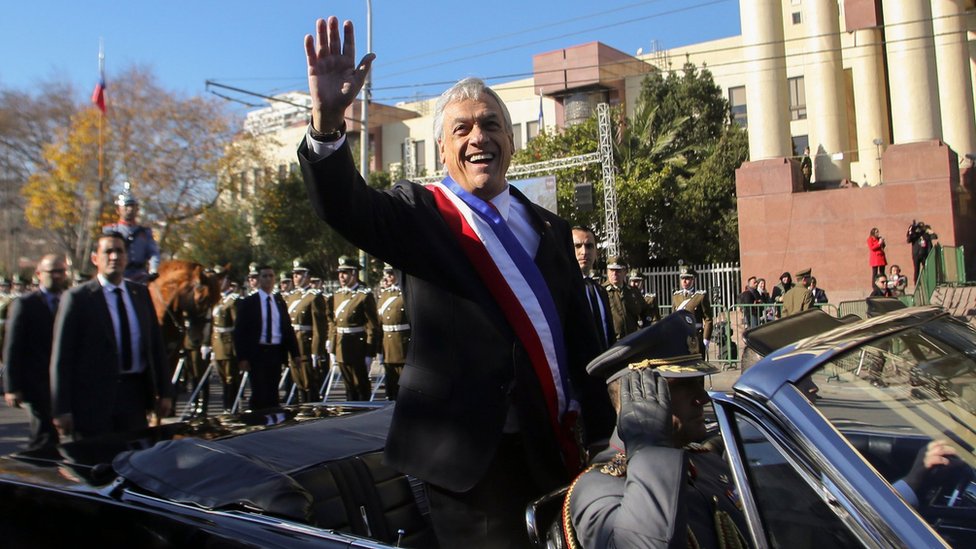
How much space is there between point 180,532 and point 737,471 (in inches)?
62.0

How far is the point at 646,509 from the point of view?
5.45 ft

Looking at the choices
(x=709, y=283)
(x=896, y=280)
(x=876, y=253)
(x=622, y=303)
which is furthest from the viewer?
(x=709, y=283)

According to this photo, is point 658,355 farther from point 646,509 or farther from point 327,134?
point 327,134

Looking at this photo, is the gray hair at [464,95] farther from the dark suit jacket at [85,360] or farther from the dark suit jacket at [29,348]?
the dark suit jacket at [29,348]

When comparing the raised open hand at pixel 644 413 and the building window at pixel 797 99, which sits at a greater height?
the building window at pixel 797 99

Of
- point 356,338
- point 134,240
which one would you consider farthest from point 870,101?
point 134,240

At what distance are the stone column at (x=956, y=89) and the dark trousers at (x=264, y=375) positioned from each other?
64.4ft

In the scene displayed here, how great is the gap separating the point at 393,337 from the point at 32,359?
4.83 meters

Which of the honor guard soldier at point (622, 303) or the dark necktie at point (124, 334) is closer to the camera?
the dark necktie at point (124, 334)

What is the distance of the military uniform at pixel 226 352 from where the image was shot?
10.7 meters

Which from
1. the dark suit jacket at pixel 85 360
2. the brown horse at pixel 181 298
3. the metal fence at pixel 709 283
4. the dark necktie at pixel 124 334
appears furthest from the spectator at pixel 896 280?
the dark suit jacket at pixel 85 360

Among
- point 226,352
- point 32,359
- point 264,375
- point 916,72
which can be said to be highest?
point 916,72

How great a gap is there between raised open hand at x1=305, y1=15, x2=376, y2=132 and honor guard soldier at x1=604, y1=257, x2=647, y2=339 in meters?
8.10

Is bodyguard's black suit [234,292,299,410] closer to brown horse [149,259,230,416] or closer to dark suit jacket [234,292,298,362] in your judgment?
dark suit jacket [234,292,298,362]
